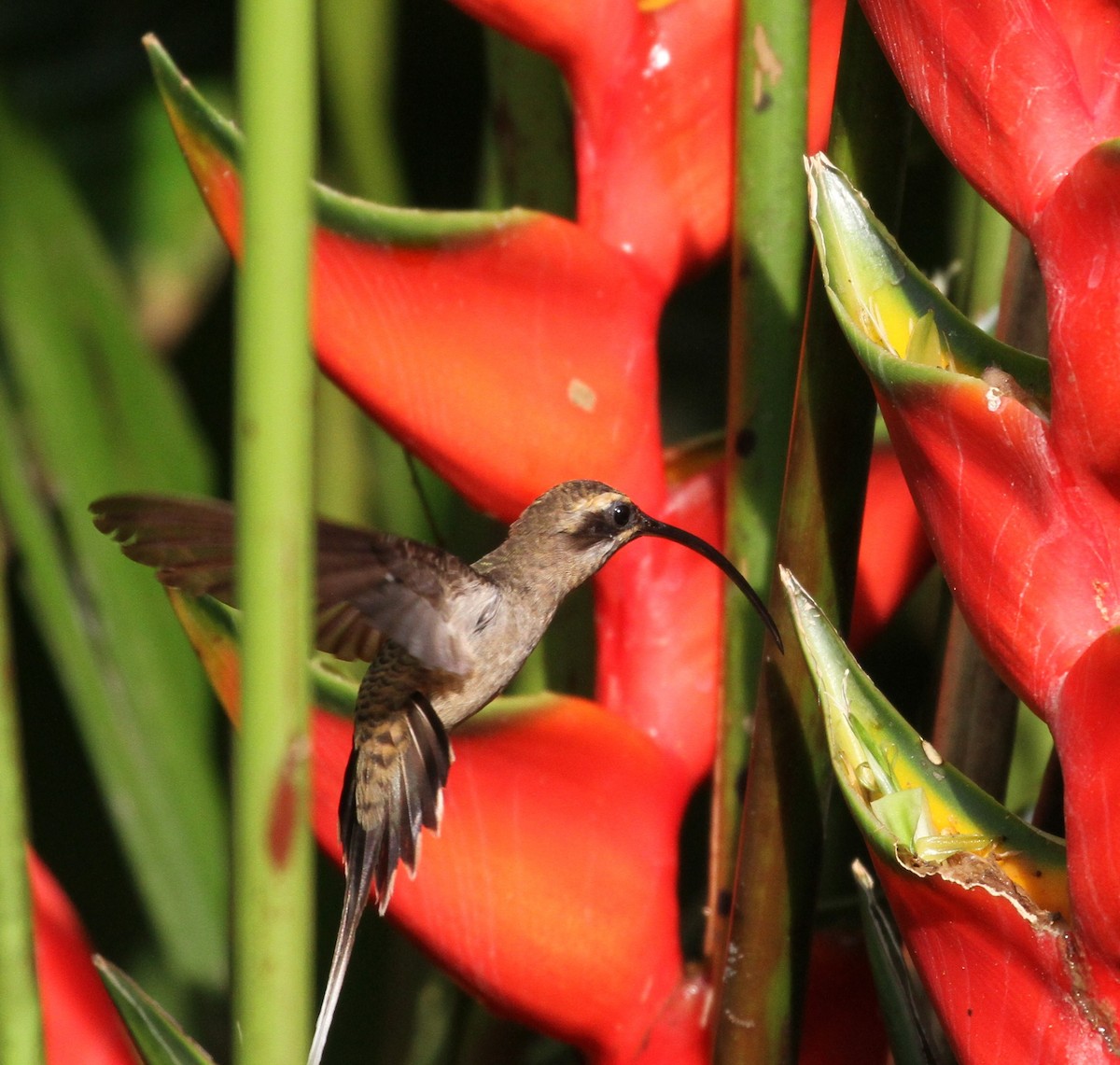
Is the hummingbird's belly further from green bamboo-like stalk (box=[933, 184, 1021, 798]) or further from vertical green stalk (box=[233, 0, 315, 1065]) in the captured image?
vertical green stalk (box=[233, 0, 315, 1065])

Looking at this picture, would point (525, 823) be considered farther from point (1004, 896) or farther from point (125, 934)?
point (125, 934)

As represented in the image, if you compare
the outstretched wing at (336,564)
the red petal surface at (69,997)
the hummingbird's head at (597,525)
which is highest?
the hummingbird's head at (597,525)

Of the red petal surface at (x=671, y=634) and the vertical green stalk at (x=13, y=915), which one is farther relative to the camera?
the red petal surface at (x=671, y=634)

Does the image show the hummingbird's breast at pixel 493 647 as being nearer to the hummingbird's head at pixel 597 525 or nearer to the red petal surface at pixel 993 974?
the hummingbird's head at pixel 597 525

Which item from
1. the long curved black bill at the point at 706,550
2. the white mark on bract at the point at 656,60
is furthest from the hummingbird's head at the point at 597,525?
the white mark on bract at the point at 656,60

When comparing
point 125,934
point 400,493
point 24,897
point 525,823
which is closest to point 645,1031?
point 525,823

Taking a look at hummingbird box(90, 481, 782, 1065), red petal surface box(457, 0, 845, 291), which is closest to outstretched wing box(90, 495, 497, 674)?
hummingbird box(90, 481, 782, 1065)

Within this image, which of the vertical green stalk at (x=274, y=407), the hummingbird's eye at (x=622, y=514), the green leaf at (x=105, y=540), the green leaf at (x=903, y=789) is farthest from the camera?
the green leaf at (x=105, y=540)
